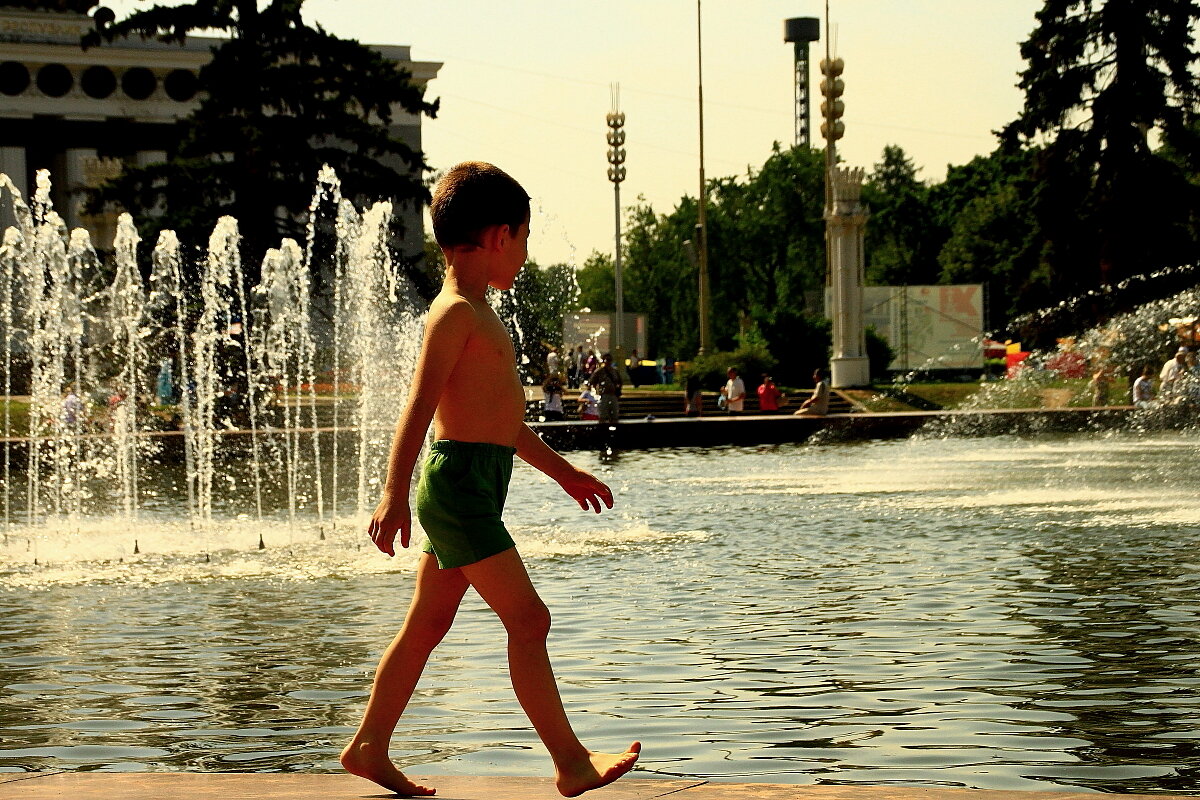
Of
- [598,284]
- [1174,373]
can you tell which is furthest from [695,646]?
[598,284]

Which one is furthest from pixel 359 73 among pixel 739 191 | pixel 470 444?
pixel 739 191

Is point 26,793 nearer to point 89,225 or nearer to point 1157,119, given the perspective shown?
point 1157,119

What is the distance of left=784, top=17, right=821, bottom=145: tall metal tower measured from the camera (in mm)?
166250

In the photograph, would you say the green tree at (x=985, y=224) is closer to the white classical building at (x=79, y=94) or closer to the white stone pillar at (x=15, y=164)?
the white classical building at (x=79, y=94)

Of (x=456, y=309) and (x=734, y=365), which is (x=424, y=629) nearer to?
(x=456, y=309)

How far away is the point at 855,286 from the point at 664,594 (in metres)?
33.5

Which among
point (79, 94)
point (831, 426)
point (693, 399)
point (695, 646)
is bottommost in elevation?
point (695, 646)

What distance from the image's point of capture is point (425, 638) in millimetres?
4441

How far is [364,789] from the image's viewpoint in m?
4.36

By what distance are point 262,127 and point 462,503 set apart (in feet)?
104

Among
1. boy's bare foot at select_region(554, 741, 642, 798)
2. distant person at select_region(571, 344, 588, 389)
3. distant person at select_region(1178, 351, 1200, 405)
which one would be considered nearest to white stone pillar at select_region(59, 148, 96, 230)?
distant person at select_region(571, 344, 588, 389)

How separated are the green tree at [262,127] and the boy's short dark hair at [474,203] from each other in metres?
29.9

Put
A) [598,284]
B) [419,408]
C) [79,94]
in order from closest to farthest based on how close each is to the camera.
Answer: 1. [419,408]
2. [79,94]
3. [598,284]

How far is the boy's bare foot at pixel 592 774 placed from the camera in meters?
4.10
